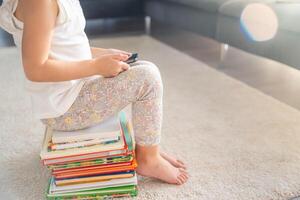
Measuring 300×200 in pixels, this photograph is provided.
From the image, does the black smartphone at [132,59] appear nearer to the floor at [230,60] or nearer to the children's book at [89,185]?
the children's book at [89,185]

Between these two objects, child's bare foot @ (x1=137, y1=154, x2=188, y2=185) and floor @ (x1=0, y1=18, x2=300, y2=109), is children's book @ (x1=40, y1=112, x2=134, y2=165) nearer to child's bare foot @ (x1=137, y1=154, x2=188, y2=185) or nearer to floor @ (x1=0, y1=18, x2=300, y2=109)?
child's bare foot @ (x1=137, y1=154, x2=188, y2=185)

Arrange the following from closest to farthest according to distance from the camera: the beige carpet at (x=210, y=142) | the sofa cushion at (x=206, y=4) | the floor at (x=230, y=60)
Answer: the beige carpet at (x=210, y=142) < the floor at (x=230, y=60) < the sofa cushion at (x=206, y=4)

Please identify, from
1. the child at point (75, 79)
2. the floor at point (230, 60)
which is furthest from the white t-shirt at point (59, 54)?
the floor at point (230, 60)

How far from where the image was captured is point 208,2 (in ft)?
7.41

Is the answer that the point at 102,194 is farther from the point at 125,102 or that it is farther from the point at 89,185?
the point at 125,102

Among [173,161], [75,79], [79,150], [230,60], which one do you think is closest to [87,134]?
[79,150]

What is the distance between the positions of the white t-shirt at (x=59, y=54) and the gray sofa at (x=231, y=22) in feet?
3.58

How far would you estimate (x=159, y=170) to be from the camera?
3.31 ft

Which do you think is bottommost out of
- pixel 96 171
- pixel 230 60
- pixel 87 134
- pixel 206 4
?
pixel 230 60

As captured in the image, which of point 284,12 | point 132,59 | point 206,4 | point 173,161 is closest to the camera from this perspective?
point 132,59

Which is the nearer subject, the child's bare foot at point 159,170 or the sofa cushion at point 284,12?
the child's bare foot at point 159,170

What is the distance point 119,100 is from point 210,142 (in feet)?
1.54

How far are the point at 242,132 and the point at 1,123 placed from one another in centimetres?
96

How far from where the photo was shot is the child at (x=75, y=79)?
79 cm
